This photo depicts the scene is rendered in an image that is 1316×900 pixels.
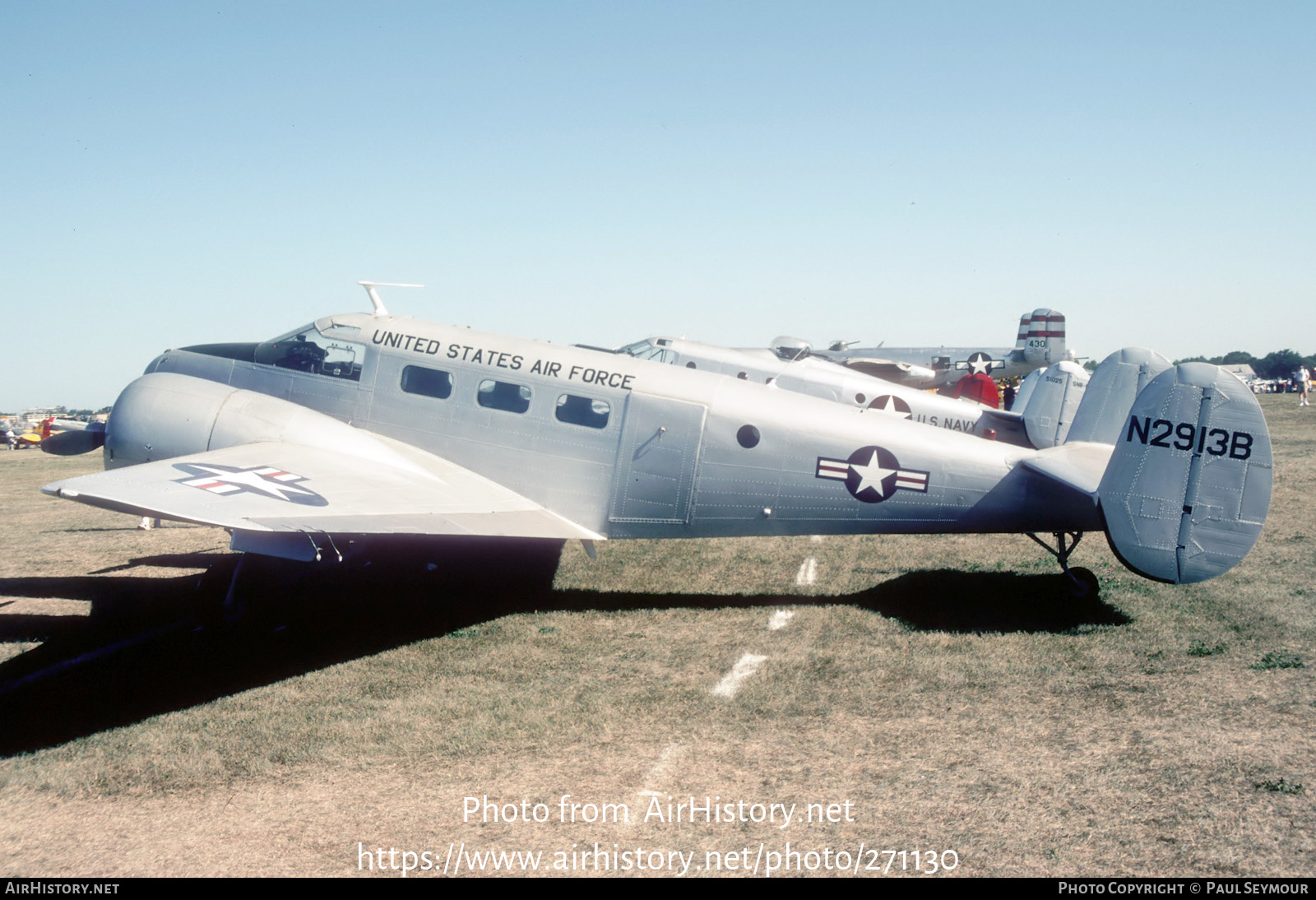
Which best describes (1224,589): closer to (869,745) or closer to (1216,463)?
(1216,463)

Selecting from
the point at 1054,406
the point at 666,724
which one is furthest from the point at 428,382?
the point at 1054,406

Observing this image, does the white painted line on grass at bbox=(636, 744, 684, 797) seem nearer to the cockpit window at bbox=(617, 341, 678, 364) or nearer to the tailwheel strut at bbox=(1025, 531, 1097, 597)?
the tailwheel strut at bbox=(1025, 531, 1097, 597)

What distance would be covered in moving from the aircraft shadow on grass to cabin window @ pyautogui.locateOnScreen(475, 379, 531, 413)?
8.14 feet

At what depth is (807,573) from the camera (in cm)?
1087

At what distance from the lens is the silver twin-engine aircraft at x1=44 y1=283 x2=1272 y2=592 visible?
736 cm

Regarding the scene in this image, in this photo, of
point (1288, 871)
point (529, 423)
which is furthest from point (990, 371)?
point (1288, 871)

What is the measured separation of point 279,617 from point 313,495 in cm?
265

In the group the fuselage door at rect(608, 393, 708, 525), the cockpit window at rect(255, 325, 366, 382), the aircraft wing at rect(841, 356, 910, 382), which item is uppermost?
the aircraft wing at rect(841, 356, 910, 382)

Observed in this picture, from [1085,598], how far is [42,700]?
1074cm

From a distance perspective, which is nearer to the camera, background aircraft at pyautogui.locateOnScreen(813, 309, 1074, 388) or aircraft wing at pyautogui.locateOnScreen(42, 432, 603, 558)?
aircraft wing at pyautogui.locateOnScreen(42, 432, 603, 558)

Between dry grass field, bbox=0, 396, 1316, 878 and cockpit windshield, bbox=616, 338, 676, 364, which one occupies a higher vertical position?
cockpit windshield, bbox=616, 338, 676, 364

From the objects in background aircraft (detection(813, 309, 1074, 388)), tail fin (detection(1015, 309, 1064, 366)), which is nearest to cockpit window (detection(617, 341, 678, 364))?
background aircraft (detection(813, 309, 1074, 388))

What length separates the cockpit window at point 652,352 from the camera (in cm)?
1761

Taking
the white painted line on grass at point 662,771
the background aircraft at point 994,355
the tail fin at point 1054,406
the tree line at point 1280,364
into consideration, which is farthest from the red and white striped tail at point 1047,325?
the tree line at point 1280,364
